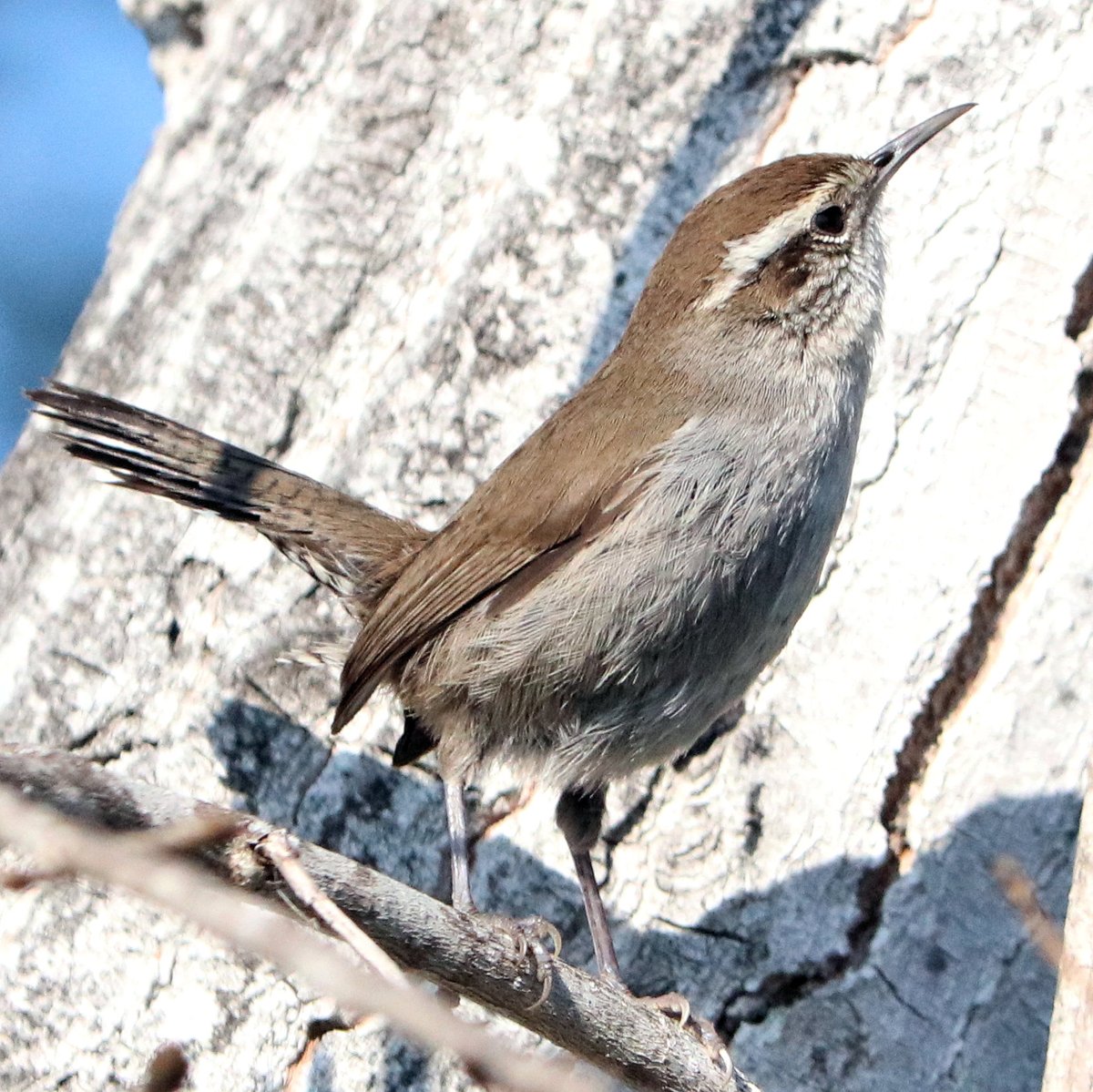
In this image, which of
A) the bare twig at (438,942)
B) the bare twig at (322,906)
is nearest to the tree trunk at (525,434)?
the bare twig at (438,942)

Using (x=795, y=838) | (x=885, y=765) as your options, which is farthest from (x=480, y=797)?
(x=885, y=765)

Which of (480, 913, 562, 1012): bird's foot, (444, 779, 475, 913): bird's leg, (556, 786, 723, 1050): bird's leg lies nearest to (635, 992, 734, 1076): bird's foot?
(556, 786, 723, 1050): bird's leg

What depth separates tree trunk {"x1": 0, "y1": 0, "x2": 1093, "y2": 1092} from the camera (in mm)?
3301

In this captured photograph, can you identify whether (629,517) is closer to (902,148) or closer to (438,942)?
(902,148)

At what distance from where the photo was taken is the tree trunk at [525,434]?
330 cm

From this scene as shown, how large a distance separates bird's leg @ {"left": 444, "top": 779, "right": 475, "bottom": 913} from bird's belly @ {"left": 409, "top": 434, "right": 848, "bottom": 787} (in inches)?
3.0

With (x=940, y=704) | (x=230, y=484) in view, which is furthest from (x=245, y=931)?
(x=940, y=704)

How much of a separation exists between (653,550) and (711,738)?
74 cm

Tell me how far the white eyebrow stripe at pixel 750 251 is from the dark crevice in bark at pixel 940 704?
0.83 m

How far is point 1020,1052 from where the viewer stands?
3.30 meters

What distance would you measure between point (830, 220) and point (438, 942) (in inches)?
88.4

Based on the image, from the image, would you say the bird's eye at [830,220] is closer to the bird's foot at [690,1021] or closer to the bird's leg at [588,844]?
the bird's leg at [588,844]

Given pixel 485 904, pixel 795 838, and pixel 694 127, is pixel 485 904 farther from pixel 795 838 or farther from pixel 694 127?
pixel 694 127

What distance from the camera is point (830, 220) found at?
344 centimetres
